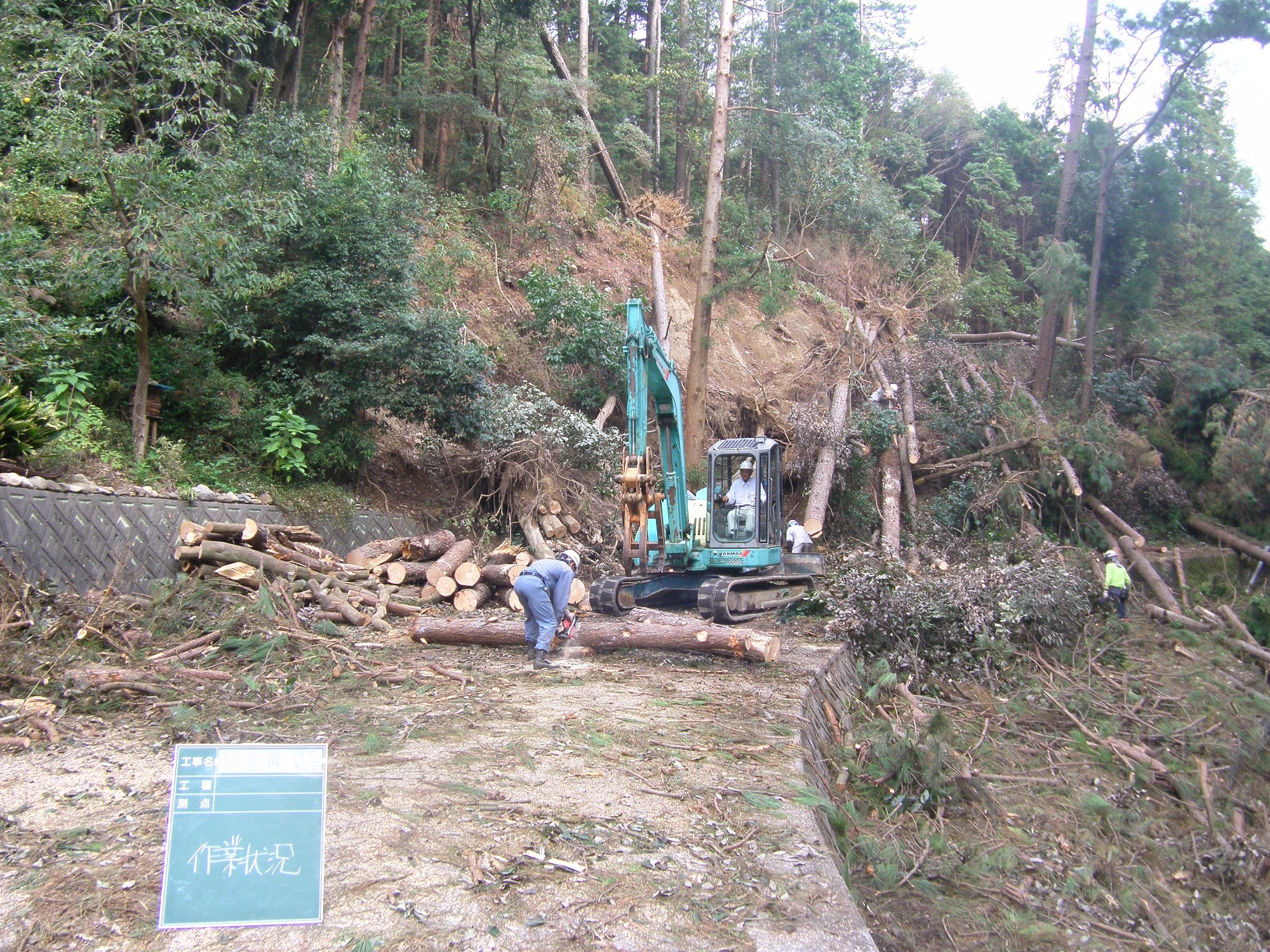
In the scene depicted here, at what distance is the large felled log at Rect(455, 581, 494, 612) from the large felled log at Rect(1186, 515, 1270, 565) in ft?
47.6

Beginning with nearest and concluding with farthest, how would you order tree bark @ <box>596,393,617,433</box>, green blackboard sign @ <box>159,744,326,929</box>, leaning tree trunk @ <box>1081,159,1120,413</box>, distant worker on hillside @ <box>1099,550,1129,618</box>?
1. green blackboard sign @ <box>159,744,326,929</box>
2. distant worker on hillside @ <box>1099,550,1129,618</box>
3. tree bark @ <box>596,393,617,433</box>
4. leaning tree trunk @ <box>1081,159,1120,413</box>

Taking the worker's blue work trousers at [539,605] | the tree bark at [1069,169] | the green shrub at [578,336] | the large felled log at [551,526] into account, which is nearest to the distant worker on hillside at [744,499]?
the worker's blue work trousers at [539,605]

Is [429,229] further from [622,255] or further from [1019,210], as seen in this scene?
[1019,210]

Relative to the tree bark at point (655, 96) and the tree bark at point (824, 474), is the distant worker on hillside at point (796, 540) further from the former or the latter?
the tree bark at point (655, 96)

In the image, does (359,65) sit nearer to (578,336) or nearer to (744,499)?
Result: (578,336)

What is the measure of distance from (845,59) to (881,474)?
1736 centimetres

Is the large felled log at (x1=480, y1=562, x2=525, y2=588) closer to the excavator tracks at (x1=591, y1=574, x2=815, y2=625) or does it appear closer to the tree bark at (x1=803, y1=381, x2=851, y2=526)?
the excavator tracks at (x1=591, y1=574, x2=815, y2=625)

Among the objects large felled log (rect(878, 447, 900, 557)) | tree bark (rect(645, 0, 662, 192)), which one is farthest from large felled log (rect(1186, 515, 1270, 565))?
tree bark (rect(645, 0, 662, 192))

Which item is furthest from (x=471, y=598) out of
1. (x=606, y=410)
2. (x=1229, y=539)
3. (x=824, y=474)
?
(x=1229, y=539)

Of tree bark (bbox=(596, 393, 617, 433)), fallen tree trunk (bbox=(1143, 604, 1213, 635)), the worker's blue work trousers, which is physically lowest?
fallen tree trunk (bbox=(1143, 604, 1213, 635))

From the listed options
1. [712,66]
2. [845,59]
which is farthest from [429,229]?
[845,59]

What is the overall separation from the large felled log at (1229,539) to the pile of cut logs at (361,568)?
13352 millimetres

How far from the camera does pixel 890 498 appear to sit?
17.1 meters

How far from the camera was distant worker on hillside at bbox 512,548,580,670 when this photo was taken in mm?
8836
